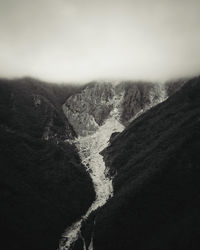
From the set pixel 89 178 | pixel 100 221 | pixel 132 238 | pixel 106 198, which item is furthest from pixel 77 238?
pixel 89 178

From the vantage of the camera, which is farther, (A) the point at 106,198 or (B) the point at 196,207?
(A) the point at 106,198

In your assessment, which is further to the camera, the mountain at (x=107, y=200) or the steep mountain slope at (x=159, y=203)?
the mountain at (x=107, y=200)

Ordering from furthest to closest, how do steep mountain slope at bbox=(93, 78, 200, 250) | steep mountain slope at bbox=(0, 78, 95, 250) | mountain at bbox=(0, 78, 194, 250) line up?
1. steep mountain slope at bbox=(0, 78, 95, 250)
2. mountain at bbox=(0, 78, 194, 250)
3. steep mountain slope at bbox=(93, 78, 200, 250)

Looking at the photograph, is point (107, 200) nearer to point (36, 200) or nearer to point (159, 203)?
point (159, 203)

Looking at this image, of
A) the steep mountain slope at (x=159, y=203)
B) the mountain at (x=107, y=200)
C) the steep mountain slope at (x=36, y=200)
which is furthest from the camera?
the steep mountain slope at (x=36, y=200)

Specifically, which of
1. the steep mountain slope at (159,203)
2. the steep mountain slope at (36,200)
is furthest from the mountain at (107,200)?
the steep mountain slope at (159,203)

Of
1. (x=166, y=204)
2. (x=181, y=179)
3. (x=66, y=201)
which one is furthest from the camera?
(x=66, y=201)

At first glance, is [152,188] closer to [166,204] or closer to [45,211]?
[166,204]

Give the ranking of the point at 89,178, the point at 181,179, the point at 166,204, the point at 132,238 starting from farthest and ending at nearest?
the point at 89,178, the point at 181,179, the point at 166,204, the point at 132,238

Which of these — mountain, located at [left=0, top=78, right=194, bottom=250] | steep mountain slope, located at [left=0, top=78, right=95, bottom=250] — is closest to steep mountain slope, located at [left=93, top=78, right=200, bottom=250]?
mountain, located at [left=0, top=78, right=194, bottom=250]

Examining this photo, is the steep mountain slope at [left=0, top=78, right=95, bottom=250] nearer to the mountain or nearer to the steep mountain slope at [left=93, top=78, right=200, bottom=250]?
the mountain

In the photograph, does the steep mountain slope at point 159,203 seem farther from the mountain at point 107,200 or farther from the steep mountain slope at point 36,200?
the steep mountain slope at point 36,200
